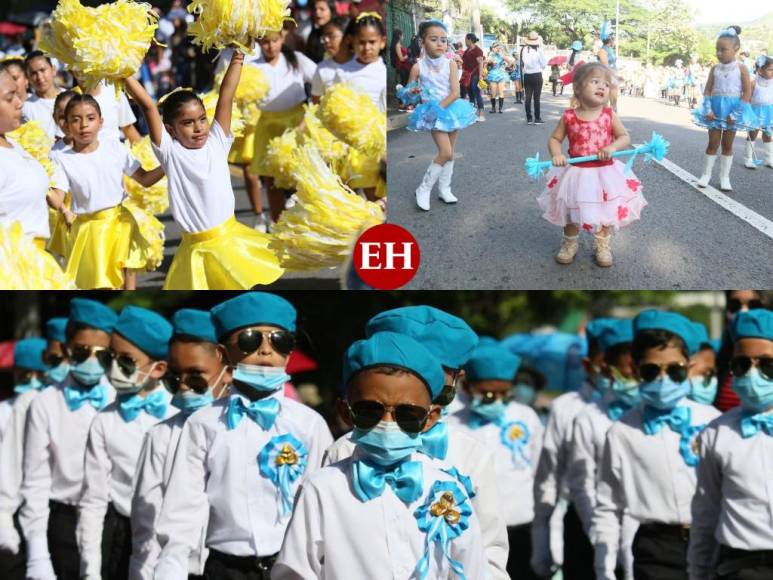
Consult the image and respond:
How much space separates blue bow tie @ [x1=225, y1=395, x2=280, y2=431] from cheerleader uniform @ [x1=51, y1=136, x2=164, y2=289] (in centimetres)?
224

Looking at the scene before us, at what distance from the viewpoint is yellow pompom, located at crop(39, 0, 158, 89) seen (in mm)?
5273

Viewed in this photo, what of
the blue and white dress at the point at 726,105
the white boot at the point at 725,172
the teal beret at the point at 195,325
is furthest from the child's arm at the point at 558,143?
the teal beret at the point at 195,325

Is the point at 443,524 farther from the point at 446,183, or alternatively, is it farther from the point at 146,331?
the point at 446,183

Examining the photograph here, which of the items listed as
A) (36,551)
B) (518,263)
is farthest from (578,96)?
(36,551)

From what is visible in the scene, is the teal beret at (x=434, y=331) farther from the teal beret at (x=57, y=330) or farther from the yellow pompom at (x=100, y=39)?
the teal beret at (x=57, y=330)

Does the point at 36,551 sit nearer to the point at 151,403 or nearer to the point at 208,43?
the point at 151,403

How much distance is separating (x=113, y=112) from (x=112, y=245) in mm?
658

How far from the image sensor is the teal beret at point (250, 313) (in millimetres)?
4145

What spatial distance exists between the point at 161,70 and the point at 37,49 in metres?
0.84

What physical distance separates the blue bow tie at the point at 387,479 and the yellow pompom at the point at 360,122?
3106 millimetres

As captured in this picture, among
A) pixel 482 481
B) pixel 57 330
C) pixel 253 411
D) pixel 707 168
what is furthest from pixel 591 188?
pixel 57 330

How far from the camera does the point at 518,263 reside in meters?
5.92

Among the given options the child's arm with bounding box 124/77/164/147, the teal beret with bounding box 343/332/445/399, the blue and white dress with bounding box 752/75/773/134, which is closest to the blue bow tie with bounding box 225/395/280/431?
the teal beret with bounding box 343/332/445/399

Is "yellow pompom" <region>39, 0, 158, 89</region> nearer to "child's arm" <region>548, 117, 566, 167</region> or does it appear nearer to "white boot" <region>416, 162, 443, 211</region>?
"white boot" <region>416, 162, 443, 211</region>
